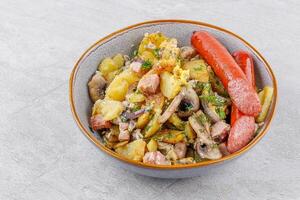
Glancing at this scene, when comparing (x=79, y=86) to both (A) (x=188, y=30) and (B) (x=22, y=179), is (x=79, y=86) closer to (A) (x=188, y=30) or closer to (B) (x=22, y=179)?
(B) (x=22, y=179)

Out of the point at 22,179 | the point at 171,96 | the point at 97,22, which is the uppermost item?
the point at 171,96

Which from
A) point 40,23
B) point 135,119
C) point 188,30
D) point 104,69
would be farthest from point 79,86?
point 40,23

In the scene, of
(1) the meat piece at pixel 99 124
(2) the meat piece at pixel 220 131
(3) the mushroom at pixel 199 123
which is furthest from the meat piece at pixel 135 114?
(2) the meat piece at pixel 220 131

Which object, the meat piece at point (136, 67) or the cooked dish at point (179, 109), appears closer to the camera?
the cooked dish at point (179, 109)

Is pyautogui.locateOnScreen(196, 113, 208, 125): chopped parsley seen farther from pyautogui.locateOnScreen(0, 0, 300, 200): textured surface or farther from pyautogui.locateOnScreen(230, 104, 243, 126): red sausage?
pyautogui.locateOnScreen(0, 0, 300, 200): textured surface

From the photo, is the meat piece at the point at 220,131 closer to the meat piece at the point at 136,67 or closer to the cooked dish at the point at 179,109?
the cooked dish at the point at 179,109

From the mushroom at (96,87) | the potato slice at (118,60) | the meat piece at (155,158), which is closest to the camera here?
the meat piece at (155,158)
